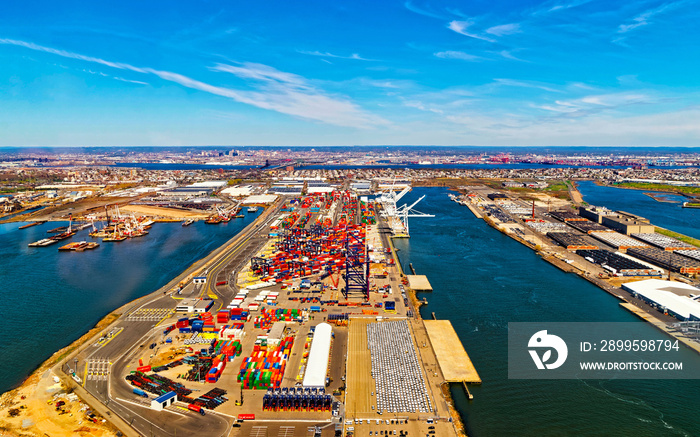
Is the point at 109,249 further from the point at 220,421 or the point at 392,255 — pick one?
the point at 220,421

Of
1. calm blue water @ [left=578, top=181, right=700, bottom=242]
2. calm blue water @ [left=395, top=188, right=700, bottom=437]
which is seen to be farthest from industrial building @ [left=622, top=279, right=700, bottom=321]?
calm blue water @ [left=578, top=181, right=700, bottom=242]

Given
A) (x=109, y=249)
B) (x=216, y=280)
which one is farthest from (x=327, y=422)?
(x=109, y=249)

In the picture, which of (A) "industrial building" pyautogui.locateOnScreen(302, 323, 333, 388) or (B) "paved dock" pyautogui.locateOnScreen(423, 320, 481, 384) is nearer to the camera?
(A) "industrial building" pyautogui.locateOnScreen(302, 323, 333, 388)

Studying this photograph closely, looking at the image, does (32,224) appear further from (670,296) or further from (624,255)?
(624,255)

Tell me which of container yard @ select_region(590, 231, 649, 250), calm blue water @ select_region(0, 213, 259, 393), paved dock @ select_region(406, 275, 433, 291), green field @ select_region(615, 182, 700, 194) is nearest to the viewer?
calm blue water @ select_region(0, 213, 259, 393)

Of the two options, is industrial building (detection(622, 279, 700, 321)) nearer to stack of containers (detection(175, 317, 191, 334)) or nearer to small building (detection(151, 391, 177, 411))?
small building (detection(151, 391, 177, 411))

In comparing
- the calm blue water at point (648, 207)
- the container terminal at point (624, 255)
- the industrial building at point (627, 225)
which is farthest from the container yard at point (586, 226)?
the calm blue water at point (648, 207)

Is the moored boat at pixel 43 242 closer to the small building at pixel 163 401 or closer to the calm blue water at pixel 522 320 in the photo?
the small building at pixel 163 401
